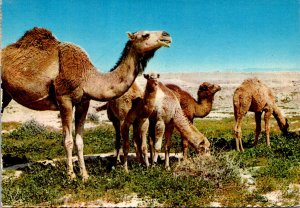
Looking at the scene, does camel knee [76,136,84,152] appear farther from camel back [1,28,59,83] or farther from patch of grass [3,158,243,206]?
camel back [1,28,59,83]

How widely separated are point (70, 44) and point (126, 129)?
233 centimetres

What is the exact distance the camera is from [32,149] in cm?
1447

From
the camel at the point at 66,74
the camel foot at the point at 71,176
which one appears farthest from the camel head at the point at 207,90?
the camel foot at the point at 71,176

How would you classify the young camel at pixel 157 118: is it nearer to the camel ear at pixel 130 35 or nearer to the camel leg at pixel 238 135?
the camel ear at pixel 130 35

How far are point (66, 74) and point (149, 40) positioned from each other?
6.08 feet

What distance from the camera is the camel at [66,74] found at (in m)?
9.37

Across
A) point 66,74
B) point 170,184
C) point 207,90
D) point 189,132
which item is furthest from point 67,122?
point 207,90

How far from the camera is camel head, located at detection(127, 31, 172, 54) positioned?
9038mm

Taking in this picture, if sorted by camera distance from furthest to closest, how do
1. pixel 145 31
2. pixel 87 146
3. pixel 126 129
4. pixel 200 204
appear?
1. pixel 87 146
2. pixel 126 129
3. pixel 145 31
4. pixel 200 204

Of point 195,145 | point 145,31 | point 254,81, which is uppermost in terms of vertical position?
point 145,31

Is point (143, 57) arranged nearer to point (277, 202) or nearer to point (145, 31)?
point (145, 31)

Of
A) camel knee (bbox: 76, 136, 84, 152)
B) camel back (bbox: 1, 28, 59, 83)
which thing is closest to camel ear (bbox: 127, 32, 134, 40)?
camel back (bbox: 1, 28, 59, 83)

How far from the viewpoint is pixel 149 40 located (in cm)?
920

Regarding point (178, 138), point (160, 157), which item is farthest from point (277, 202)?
point (178, 138)
